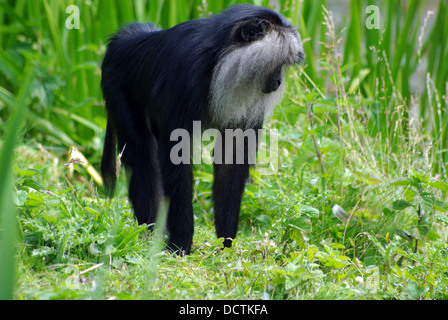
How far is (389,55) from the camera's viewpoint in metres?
4.94

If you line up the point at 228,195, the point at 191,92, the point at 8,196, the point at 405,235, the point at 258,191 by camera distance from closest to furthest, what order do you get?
the point at 8,196, the point at 191,92, the point at 405,235, the point at 228,195, the point at 258,191

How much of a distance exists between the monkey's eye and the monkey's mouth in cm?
22

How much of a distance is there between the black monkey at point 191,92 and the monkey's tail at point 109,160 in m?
0.27

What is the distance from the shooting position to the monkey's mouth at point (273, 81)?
3.06 meters

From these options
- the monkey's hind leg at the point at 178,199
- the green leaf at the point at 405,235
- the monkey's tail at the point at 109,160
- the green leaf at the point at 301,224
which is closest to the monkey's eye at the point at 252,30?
the monkey's hind leg at the point at 178,199

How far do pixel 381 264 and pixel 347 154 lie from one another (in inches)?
39.0

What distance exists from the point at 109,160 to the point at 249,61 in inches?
49.9

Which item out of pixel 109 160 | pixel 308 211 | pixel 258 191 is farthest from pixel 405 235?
pixel 109 160

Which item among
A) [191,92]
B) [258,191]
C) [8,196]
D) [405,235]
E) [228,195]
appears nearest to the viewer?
[8,196]

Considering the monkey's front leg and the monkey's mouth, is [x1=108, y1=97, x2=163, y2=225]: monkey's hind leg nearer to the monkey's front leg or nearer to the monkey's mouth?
the monkey's front leg

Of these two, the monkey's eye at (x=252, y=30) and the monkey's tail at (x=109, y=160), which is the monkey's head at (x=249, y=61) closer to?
the monkey's eye at (x=252, y=30)

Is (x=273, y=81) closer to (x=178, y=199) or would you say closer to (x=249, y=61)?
(x=249, y=61)

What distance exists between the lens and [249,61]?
2.99 metres
